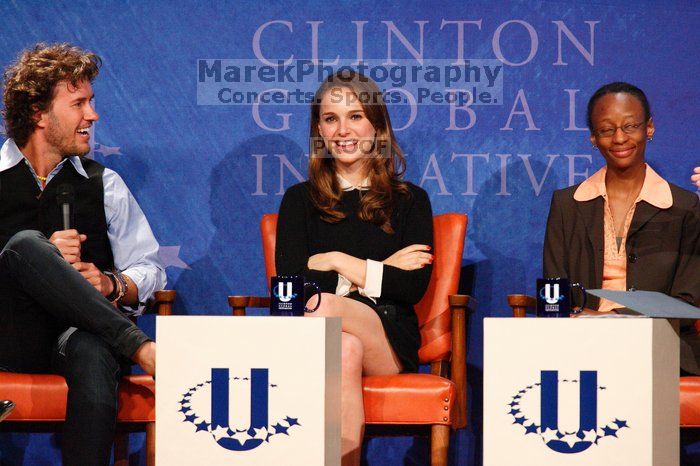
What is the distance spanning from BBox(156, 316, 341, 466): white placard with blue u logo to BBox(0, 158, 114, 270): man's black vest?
1140mm

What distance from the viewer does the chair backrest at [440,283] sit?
3.34 meters

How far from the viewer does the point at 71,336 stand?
9.24 feet

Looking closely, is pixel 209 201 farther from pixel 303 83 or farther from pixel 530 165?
pixel 530 165

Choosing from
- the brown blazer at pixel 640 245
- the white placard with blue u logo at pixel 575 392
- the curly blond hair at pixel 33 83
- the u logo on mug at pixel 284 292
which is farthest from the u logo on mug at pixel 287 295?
the curly blond hair at pixel 33 83

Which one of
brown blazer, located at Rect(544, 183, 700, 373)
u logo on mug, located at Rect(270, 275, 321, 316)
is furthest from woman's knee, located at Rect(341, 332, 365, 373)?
brown blazer, located at Rect(544, 183, 700, 373)

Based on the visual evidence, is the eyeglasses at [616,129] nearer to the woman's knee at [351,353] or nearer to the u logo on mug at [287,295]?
the woman's knee at [351,353]

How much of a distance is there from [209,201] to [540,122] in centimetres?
142

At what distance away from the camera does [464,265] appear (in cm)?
386

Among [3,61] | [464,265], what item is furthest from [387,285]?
[3,61]

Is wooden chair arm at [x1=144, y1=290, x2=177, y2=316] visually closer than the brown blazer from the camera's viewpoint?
Yes

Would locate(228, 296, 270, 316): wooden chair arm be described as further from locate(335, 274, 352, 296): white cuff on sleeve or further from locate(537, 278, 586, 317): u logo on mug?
locate(537, 278, 586, 317): u logo on mug

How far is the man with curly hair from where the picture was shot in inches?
106

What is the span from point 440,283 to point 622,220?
2.31 ft

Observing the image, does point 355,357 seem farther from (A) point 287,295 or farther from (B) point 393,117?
(B) point 393,117
